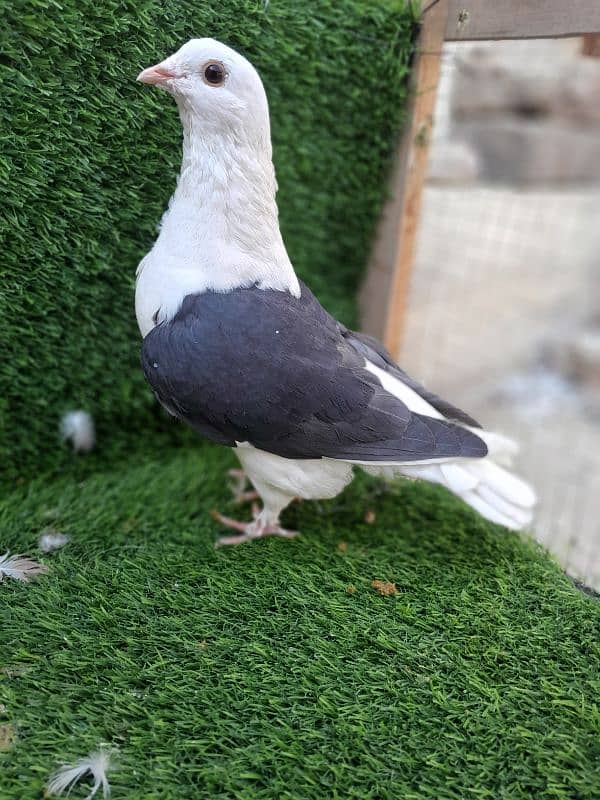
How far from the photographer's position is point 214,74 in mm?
1291

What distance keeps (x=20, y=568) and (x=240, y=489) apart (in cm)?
68

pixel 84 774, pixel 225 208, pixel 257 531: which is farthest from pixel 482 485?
pixel 84 774

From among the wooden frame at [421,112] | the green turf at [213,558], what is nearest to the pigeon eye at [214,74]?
the green turf at [213,558]

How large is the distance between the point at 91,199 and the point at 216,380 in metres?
0.67

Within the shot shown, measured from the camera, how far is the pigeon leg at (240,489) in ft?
6.49

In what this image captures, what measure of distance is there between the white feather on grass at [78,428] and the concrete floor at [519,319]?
1942mm

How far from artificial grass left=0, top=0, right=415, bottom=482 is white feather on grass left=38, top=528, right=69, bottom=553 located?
0.31 meters

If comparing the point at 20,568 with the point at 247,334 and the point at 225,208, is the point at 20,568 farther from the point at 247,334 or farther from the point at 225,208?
the point at 225,208

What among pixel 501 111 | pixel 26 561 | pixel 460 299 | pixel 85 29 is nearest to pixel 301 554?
pixel 26 561

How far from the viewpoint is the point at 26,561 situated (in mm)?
1624

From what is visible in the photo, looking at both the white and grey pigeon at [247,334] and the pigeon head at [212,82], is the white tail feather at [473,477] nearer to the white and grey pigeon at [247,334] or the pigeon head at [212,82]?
the white and grey pigeon at [247,334]

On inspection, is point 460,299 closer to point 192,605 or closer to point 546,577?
point 546,577

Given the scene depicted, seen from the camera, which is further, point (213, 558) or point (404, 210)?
point (404, 210)

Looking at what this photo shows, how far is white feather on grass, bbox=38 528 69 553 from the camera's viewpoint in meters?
1.69
